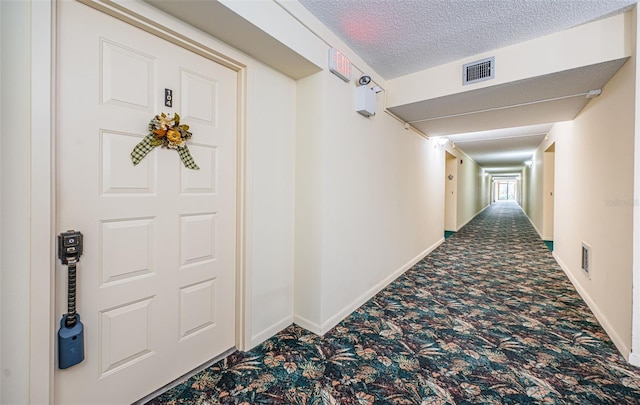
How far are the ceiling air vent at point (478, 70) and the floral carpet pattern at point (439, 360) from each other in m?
2.20

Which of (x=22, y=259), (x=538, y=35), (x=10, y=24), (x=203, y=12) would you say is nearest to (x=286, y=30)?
(x=203, y=12)

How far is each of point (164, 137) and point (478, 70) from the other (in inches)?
103

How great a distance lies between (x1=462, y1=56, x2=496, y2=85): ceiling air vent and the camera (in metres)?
2.28

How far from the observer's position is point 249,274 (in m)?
1.92

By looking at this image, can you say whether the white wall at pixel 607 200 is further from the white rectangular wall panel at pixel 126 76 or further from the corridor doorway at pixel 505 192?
the corridor doorway at pixel 505 192

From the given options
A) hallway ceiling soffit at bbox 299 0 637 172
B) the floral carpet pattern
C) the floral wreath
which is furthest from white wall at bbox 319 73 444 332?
the floral wreath

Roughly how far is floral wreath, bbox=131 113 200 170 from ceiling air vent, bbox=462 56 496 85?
243 centimetres

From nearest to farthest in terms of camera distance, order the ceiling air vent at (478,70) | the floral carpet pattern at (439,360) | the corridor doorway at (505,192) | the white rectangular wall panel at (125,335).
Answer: the white rectangular wall panel at (125,335) → the floral carpet pattern at (439,360) → the ceiling air vent at (478,70) → the corridor doorway at (505,192)

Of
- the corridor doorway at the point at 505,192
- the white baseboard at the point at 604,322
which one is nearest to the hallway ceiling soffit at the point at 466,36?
the white baseboard at the point at 604,322

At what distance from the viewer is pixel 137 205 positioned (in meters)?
1.42

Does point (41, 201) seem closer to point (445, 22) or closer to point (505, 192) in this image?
point (445, 22)

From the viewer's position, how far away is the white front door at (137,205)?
4.02ft

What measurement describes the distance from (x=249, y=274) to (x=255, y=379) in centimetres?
66

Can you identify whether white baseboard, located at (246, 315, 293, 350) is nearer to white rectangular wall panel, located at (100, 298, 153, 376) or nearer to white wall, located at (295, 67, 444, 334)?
white wall, located at (295, 67, 444, 334)
